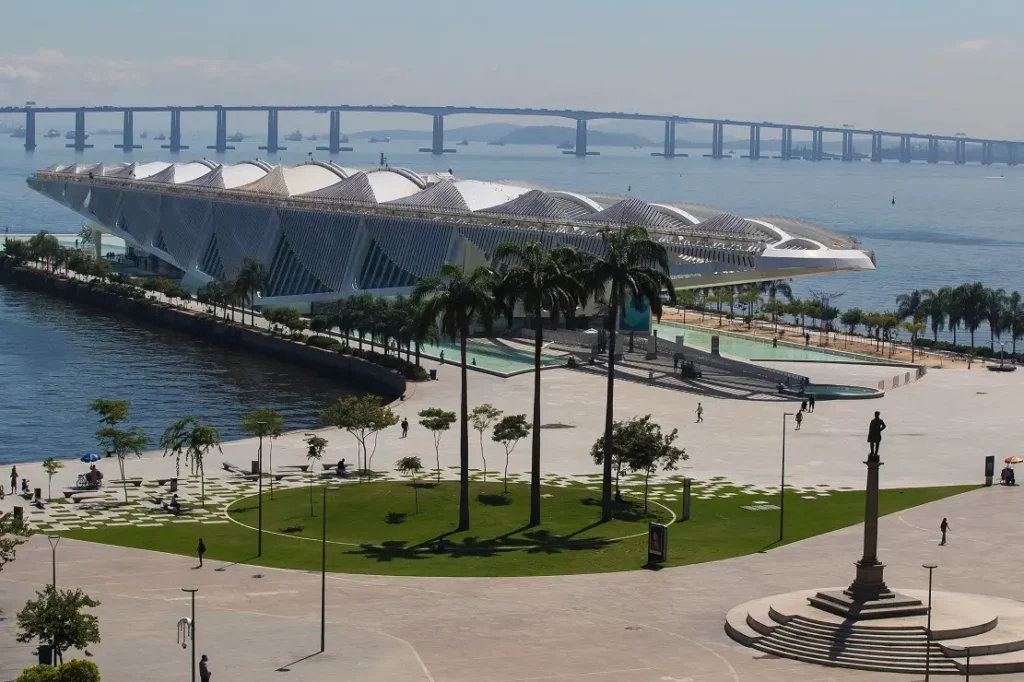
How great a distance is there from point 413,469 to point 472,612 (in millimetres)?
15043

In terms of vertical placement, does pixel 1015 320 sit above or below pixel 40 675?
above

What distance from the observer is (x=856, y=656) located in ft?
116

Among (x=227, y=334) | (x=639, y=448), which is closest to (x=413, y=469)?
(x=639, y=448)

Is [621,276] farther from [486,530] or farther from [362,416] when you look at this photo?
[362,416]

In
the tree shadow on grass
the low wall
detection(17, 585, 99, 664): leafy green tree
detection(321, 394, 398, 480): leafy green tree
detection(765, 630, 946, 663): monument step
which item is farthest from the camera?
the low wall

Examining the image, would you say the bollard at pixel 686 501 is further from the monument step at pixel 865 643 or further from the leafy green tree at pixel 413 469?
the monument step at pixel 865 643

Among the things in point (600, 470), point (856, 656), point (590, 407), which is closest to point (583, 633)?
point (856, 656)

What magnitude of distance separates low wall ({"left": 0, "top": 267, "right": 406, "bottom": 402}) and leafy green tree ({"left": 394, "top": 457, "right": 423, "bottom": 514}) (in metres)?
18.5

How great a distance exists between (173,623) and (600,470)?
22.2 m

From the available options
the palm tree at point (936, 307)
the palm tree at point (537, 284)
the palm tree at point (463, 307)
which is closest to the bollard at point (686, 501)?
the palm tree at point (537, 284)

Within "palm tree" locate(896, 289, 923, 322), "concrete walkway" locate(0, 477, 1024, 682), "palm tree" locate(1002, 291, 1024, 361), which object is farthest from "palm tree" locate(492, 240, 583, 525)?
"palm tree" locate(896, 289, 923, 322)

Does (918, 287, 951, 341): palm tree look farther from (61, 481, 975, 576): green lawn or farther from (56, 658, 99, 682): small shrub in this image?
(56, 658, 99, 682): small shrub

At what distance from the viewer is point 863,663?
35.2 meters

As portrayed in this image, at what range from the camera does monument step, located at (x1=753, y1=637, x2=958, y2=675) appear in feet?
Answer: 114
